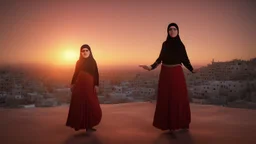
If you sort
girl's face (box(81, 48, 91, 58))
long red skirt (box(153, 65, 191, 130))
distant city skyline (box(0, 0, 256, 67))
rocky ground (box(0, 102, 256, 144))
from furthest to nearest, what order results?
distant city skyline (box(0, 0, 256, 67)) → girl's face (box(81, 48, 91, 58)) → long red skirt (box(153, 65, 191, 130)) → rocky ground (box(0, 102, 256, 144))

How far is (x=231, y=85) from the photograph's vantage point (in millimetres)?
7180

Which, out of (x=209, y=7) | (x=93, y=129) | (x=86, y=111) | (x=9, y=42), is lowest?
(x=93, y=129)

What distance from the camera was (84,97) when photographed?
423 cm

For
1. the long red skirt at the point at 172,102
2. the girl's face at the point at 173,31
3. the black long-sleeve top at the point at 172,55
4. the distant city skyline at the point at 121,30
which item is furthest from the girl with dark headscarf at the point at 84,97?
the distant city skyline at the point at 121,30

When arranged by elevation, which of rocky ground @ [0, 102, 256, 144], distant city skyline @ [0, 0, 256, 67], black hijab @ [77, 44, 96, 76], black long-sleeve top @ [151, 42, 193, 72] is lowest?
rocky ground @ [0, 102, 256, 144]

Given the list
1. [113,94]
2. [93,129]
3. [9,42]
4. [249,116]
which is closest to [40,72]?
[9,42]

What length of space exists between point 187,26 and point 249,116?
281 cm

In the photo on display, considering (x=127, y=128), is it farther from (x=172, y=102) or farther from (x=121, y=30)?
(x=121, y=30)

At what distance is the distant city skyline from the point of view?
7.06 meters

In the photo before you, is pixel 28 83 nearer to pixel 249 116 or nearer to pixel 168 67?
pixel 168 67

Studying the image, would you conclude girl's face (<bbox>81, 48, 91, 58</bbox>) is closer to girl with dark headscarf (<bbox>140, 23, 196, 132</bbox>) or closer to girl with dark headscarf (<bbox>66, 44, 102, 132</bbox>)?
girl with dark headscarf (<bbox>66, 44, 102, 132</bbox>)

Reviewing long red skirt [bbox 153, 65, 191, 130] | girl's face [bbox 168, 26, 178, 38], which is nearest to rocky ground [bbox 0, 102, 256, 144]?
long red skirt [bbox 153, 65, 191, 130]

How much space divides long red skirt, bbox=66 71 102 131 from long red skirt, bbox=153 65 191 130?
931 millimetres

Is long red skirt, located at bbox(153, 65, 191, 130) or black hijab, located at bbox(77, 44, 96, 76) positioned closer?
long red skirt, located at bbox(153, 65, 191, 130)
